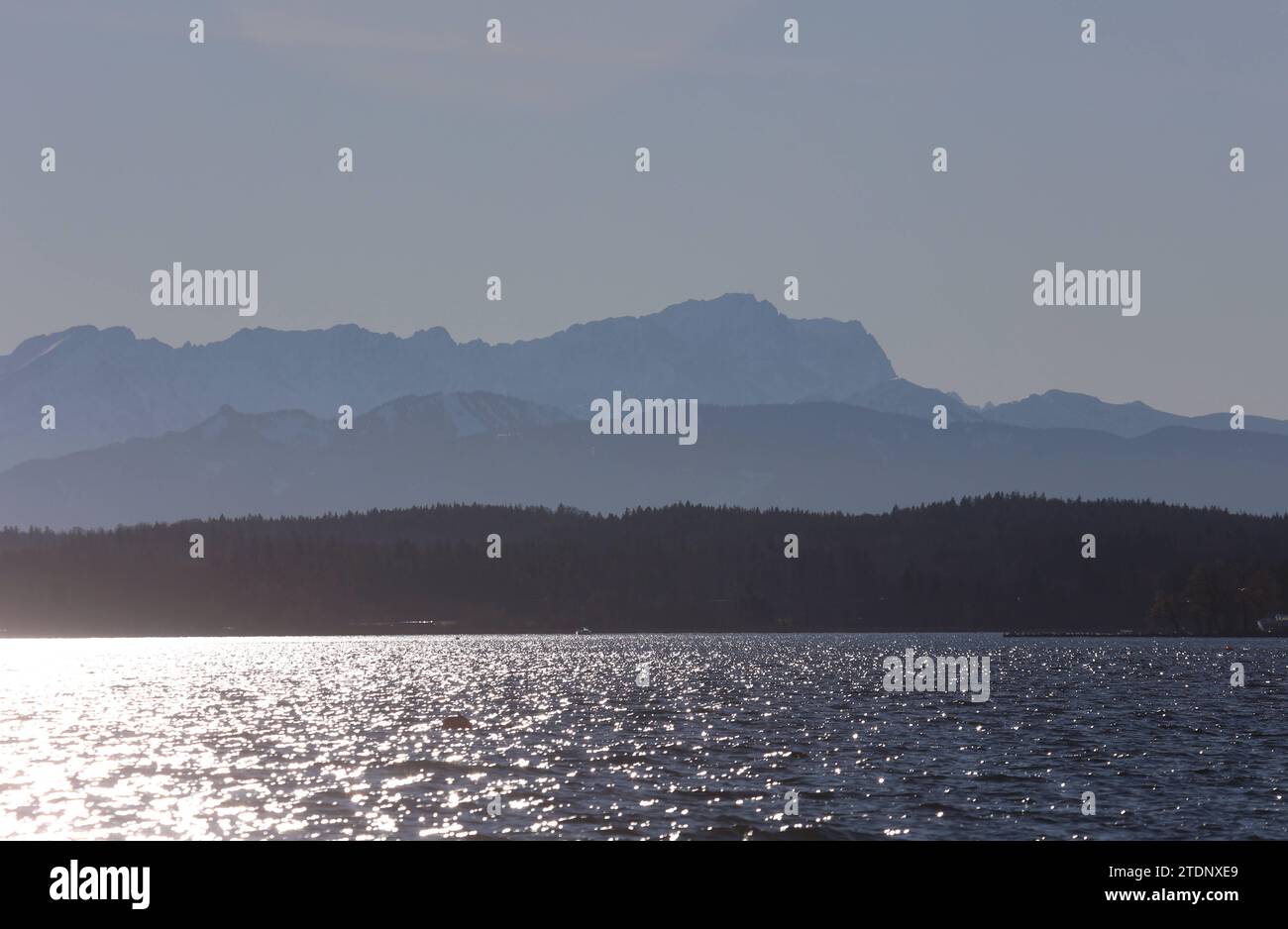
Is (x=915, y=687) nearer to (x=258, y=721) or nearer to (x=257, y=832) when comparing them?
(x=258, y=721)

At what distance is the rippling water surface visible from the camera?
214 ft

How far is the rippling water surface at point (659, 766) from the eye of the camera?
65250 millimetres

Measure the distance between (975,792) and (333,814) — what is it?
98.1ft

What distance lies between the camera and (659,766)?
8725 cm

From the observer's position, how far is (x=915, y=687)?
6801 inches

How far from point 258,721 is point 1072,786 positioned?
7384 cm
